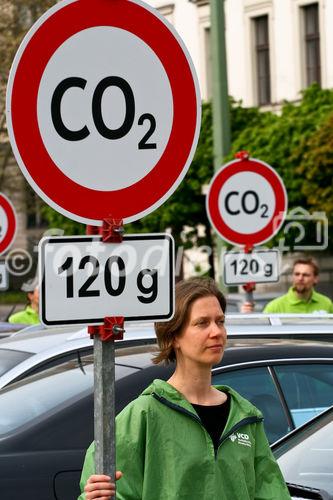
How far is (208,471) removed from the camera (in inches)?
177

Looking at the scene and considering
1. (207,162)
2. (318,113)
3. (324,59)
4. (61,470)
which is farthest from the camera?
(324,59)

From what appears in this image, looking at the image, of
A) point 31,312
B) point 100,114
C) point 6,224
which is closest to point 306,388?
point 100,114

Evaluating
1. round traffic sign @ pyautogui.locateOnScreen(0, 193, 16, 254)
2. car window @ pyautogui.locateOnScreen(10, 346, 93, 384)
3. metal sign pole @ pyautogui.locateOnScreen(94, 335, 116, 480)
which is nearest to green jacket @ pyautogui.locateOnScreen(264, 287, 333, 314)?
round traffic sign @ pyautogui.locateOnScreen(0, 193, 16, 254)

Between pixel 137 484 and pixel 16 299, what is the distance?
50641 mm

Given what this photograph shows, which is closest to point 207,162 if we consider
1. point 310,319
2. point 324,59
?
point 324,59

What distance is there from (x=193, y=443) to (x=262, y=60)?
42.5 metres

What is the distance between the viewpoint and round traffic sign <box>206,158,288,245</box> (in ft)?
46.3

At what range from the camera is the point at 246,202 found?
14195 mm

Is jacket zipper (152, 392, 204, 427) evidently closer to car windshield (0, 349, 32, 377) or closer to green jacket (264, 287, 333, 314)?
car windshield (0, 349, 32, 377)

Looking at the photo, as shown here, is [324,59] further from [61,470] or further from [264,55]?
[61,470]

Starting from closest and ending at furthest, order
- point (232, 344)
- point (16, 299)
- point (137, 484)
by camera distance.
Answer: point (137, 484)
point (232, 344)
point (16, 299)

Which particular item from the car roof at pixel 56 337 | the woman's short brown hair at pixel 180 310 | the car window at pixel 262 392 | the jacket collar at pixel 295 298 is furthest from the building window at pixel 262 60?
the woman's short brown hair at pixel 180 310

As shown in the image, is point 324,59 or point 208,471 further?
point 324,59

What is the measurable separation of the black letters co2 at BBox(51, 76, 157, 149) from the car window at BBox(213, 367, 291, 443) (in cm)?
243
